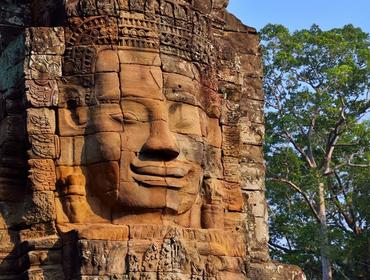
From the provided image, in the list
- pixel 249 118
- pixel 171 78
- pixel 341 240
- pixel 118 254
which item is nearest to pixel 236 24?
pixel 249 118

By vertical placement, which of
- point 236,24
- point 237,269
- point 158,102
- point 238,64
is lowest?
point 237,269

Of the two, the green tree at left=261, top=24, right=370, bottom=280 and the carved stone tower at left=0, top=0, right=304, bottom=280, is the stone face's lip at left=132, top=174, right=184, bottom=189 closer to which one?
the carved stone tower at left=0, top=0, right=304, bottom=280

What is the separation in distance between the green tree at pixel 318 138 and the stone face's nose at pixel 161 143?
48.2ft

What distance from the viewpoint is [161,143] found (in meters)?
8.31

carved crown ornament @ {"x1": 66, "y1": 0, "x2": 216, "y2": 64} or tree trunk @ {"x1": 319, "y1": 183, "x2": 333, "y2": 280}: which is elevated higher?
carved crown ornament @ {"x1": 66, "y1": 0, "x2": 216, "y2": 64}

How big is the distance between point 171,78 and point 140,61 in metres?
0.34

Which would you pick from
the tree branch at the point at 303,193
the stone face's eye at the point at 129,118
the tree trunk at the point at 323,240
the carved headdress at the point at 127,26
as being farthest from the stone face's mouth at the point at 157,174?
the tree branch at the point at 303,193

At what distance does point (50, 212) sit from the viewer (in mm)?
8195

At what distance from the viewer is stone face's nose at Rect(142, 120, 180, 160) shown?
27.2 feet

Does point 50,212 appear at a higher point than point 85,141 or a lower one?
lower

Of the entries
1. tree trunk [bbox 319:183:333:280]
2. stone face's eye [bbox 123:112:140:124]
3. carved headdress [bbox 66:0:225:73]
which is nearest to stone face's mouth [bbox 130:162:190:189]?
stone face's eye [bbox 123:112:140:124]

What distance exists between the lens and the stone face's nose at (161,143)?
8.30 m

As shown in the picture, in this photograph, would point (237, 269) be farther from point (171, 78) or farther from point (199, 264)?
point (171, 78)

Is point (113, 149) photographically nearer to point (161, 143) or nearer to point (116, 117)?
point (116, 117)
